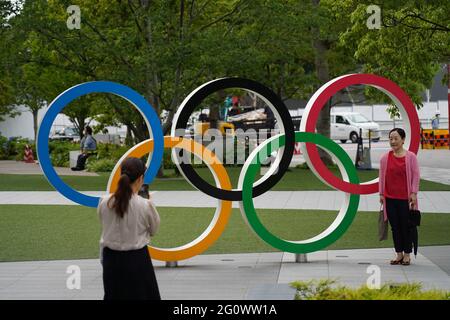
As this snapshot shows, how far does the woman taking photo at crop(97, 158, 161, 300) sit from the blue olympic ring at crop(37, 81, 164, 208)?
4.38 meters

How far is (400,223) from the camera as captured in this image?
11.8 m

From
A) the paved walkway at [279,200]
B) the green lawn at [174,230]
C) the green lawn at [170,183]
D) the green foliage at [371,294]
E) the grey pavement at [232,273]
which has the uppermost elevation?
the green foliage at [371,294]

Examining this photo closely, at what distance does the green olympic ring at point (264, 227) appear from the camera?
39.4 ft

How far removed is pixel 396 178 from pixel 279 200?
928cm

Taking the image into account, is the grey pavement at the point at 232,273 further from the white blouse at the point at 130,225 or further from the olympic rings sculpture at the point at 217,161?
the white blouse at the point at 130,225

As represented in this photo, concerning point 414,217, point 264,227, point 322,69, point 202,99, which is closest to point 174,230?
point 264,227

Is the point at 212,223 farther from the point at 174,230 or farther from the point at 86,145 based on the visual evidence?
the point at 86,145

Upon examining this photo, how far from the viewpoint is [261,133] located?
128 ft

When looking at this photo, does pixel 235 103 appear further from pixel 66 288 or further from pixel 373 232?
pixel 66 288

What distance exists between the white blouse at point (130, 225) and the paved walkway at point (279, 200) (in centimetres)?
1182

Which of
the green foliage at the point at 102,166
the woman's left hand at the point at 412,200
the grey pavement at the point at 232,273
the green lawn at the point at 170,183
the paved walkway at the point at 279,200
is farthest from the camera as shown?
the green foliage at the point at 102,166

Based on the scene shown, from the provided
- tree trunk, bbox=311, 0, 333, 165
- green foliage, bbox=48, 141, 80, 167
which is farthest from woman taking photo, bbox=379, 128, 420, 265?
green foliage, bbox=48, 141, 80, 167

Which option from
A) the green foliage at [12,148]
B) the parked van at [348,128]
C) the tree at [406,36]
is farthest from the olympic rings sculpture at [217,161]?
the parked van at [348,128]
